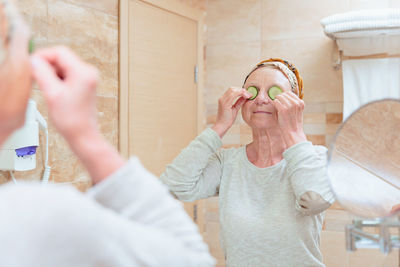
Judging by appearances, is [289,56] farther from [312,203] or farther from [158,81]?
[312,203]

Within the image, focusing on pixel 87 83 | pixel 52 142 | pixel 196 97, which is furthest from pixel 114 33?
pixel 87 83

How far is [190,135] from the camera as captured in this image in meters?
2.50

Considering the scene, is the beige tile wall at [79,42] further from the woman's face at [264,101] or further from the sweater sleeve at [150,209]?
the sweater sleeve at [150,209]

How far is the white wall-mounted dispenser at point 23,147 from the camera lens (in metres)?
1.40

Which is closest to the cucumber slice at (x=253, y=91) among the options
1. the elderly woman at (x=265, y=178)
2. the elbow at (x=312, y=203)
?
the elderly woman at (x=265, y=178)

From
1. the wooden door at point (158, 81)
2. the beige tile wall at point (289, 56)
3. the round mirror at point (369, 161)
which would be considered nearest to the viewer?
the round mirror at point (369, 161)

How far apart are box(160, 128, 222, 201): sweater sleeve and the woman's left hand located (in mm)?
230

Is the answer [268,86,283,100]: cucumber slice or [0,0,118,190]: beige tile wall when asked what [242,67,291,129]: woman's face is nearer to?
[268,86,283,100]: cucumber slice

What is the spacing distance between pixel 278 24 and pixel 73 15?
3.93 feet

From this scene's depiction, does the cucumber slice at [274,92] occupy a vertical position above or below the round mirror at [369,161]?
above

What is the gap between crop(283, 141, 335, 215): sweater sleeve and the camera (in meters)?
1.21

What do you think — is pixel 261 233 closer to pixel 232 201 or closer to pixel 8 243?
pixel 232 201

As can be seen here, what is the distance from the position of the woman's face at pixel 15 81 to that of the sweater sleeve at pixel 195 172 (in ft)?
3.03

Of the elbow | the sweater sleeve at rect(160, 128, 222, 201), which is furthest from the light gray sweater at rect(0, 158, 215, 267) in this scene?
the sweater sleeve at rect(160, 128, 222, 201)
